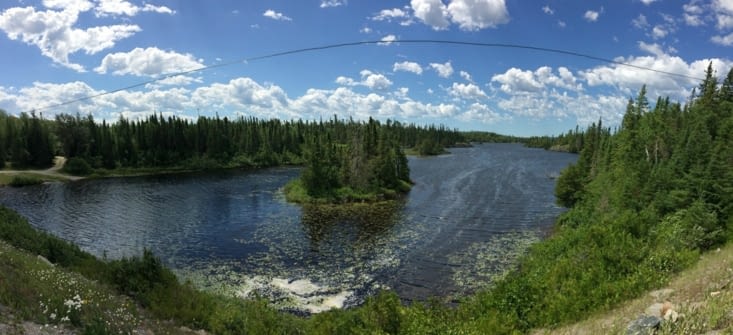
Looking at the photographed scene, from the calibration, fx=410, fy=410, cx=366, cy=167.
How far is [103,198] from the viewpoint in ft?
206

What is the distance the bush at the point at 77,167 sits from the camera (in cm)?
9106

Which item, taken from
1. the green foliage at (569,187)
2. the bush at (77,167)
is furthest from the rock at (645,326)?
the bush at (77,167)

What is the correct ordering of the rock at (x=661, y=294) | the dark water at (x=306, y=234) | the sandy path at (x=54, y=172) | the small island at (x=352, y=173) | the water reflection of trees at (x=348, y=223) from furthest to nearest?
the sandy path at (x=54, y=172) < the small island at (x=352, y=173) < the water reflection of trees at (x=348, y=223) < the dark water at (x=306, y=234) < the rock at (x=661, y=294)

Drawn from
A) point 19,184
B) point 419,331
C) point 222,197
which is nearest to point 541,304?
point 419,331

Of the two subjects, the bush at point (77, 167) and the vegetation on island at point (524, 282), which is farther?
the bush at point (77, 167)

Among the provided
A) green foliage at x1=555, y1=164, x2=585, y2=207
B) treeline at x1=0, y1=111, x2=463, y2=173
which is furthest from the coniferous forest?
green foliage at x1=555, y1=164, x2=585, y2=207

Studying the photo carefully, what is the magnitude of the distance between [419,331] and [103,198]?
65.1 meters

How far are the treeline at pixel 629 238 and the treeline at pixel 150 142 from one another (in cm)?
4408

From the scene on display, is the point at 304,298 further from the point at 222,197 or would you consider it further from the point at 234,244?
the point at 222,197

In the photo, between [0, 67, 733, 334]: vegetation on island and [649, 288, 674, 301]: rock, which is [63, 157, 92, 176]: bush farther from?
[649, 288, 674, 301]: rock

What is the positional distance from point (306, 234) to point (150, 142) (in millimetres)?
88975

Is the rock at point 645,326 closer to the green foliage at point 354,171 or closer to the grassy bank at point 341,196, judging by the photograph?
the grassy bank at point 341,196

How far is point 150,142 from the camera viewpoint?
366ft

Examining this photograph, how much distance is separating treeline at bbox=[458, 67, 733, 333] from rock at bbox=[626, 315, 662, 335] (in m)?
4.71
